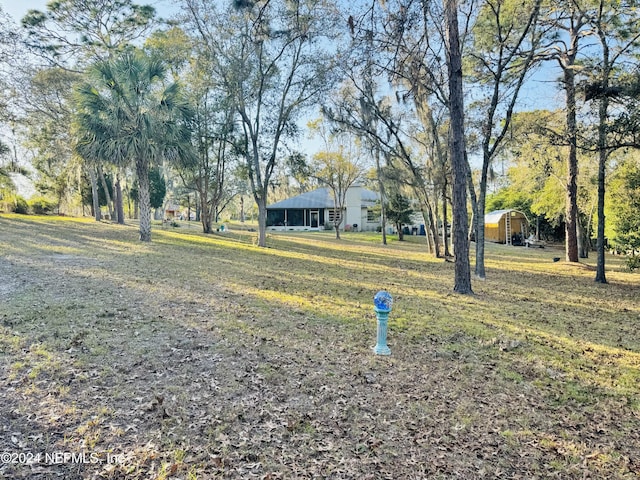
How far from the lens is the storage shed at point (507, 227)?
27.6 metres

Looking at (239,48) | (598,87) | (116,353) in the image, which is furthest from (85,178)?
(598,87)

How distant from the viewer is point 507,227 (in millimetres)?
27750

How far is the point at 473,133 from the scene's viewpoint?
13.6 m

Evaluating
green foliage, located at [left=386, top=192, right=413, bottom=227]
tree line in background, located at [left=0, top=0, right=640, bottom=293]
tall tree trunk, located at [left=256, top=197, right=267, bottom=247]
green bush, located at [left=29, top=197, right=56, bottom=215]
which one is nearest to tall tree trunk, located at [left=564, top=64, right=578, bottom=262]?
tree line in background, located at [left=0, top=0, right=640, bottom=293]

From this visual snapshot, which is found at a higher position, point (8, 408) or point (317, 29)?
point (317, 29)

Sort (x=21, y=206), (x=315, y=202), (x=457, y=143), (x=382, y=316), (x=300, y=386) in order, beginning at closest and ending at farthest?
(x=300, y=386) < (x=382, y=316) < (x=457, y=143) < (x=21, y=206) < (x=315, y=202)

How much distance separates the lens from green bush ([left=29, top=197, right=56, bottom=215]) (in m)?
24.7

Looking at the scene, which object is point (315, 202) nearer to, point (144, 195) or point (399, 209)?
point (399, 209)

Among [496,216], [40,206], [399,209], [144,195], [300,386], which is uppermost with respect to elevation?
[40,206]

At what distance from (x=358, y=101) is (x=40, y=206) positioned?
2390 cm

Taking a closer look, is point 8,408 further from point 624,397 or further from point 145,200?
point 145,200

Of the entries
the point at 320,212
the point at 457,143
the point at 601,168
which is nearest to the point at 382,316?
the point at 457,143

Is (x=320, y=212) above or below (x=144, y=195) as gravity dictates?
above

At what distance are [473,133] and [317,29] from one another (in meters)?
7.00
